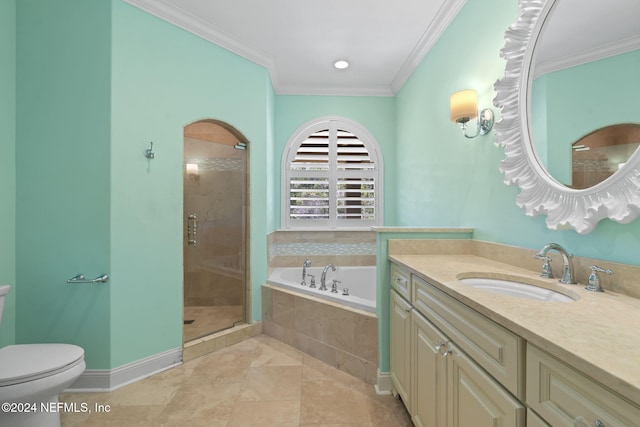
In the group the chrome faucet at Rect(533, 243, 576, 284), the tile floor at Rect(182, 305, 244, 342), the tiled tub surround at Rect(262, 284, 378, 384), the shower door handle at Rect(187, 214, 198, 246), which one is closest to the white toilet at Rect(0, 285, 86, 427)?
the tile floor at Rect(182, 305, 244, 342)

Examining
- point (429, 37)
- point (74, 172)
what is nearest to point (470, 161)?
point (429, 37)

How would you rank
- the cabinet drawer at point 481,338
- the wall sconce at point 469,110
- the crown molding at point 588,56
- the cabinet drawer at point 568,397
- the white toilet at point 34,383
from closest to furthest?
the cabinet drawer at point 568,397
the cabinet drawer at point 481,338
the crown molding at point 588,56
the white toilet at point 34,383
the wall sconce at point 469,110

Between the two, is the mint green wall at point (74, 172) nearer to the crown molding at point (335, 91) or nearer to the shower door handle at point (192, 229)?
the shower door handle at point (192, 229)

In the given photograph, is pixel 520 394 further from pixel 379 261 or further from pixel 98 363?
pixel 98 363

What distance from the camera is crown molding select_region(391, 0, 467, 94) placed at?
2.13 metres

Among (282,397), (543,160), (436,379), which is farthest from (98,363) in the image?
(543,160)

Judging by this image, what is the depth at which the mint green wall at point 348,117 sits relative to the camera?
141 inches

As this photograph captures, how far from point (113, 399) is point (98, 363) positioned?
26 cm

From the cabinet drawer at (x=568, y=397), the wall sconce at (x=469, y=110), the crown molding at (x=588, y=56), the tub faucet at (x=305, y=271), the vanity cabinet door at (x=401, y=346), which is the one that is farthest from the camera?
the tub faucet at (x=305, y=271)

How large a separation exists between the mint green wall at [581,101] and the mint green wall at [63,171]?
2.46 metres

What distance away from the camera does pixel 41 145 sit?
1.93 metres

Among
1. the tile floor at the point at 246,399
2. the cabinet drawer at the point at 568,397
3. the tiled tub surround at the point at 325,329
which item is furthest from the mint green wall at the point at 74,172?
the cabinet drawer at the point at 568,397

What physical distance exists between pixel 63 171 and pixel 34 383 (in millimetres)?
1249

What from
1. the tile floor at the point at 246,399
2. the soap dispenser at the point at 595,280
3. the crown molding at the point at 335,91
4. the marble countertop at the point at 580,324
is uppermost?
the crown molding at the point at 335,91
